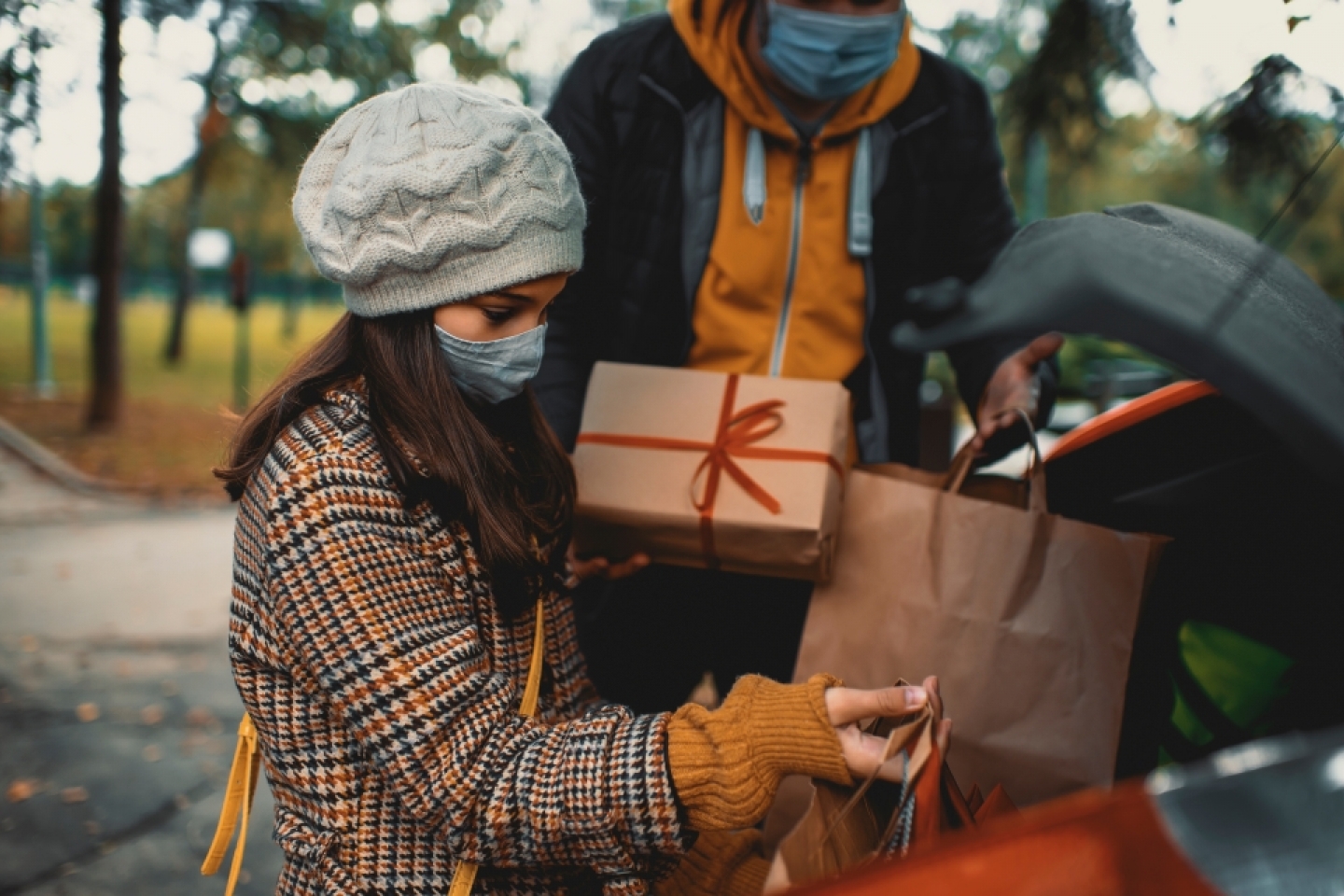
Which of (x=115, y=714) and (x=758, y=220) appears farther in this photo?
(x=115, y=714)

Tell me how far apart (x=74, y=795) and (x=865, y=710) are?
3.56 metres

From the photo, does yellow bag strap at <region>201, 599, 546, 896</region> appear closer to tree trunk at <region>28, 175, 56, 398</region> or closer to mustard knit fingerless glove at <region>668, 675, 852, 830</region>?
mustard knit fingerless glove at <region>668, 675, 852, 830</region>

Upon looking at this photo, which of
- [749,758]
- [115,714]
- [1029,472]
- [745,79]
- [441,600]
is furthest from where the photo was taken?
[115,714]

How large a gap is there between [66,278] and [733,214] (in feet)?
235

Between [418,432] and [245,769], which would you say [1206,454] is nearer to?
[418,432]

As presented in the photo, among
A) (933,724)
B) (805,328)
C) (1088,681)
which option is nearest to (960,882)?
(933,724)

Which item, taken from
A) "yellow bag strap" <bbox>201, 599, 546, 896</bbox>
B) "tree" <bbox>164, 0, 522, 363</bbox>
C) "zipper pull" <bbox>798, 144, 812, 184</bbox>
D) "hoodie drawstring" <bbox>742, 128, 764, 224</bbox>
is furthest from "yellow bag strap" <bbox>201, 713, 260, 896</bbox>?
"tree" <bbox>164, 0, 522, 363</bbox>

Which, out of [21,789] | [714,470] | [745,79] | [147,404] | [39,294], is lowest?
[147,404]

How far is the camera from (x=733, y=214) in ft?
6.61

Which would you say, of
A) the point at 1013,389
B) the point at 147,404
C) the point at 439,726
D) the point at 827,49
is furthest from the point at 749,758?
the point at 147,404

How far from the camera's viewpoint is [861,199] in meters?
2.02

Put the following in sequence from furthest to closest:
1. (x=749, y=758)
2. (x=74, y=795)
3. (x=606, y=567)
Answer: (x=74, y=795)
(x=606, y=567)
(x=749, y=758)

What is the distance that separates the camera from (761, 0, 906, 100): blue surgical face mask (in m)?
1.94

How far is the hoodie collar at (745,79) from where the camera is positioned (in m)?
2.01
